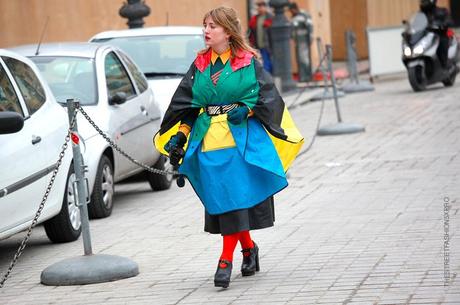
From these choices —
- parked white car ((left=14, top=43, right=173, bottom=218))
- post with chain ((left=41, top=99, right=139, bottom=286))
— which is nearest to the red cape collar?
post with chain ((left=41, top=99, right=139, bottom=286))

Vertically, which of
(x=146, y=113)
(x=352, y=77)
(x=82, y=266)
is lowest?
(x=352, y=77)

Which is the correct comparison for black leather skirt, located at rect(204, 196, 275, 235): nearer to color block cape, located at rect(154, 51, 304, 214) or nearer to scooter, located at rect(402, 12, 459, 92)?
color block cape, located at rect(154, 51, 304, 214)

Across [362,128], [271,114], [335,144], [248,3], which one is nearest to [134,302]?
[271,114]

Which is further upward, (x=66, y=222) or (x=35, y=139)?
(x=35, y=139)

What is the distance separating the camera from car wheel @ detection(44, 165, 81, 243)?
1052 cm

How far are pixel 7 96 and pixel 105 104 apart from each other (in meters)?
2.43

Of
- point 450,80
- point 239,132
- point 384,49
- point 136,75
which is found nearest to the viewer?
point 239,132

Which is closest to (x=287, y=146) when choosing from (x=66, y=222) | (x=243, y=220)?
(x=243, y=220)

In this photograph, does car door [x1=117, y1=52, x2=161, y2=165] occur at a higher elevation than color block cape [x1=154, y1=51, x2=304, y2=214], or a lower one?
lower

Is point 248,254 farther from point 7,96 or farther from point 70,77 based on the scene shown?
point 70,77

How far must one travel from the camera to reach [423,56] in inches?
897

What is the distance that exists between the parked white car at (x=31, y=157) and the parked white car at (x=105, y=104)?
0.81m

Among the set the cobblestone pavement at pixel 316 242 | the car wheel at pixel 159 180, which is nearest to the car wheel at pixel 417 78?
the cobblestone pavement at pixel 316 242

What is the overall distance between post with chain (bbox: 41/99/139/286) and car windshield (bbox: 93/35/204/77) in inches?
237
